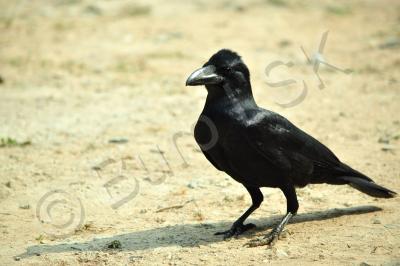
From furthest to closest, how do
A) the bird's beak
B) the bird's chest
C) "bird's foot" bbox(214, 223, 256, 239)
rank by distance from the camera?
"bird's foot" bbox(214, 223, 256, 239), the bird's beak, the bird's chest

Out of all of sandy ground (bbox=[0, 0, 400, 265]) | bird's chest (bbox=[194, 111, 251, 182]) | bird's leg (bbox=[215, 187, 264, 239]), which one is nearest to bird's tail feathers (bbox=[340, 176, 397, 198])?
sandy ground (bbox=[0, 0, 400, 265])

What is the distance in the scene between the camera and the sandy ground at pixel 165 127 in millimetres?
5457

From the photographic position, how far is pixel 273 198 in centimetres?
656

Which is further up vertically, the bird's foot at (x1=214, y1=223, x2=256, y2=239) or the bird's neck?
the bird's neck

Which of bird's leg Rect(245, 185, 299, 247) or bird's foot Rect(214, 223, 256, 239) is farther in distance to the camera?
bird's foot Rect(214, 223, 256, 239)

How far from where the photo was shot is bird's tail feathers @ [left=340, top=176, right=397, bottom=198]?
19.3 ft

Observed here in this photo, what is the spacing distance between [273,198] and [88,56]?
240 inches

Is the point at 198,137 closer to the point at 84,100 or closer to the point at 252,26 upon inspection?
the point at 84,100

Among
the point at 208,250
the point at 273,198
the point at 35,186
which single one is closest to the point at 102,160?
the point at 35,186

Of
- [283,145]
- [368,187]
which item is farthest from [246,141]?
[368,187]

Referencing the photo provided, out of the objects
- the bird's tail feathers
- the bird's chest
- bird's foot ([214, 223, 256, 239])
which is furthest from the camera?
A: the bird's tail feathers

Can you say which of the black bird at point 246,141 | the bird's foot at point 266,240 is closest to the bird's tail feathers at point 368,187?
the black bird at point 246,141

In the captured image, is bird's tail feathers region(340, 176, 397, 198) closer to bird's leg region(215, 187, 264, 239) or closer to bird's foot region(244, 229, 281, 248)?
bird's leg region(215, 187, 264, 239)

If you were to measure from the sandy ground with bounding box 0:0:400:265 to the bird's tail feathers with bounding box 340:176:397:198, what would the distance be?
142 millimetres
